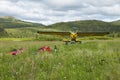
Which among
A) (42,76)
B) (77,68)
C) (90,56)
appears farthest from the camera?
(90,56)

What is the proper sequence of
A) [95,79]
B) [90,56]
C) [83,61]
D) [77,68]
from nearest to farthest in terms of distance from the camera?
[95,79]
[77,68]
[83,61]
[90,56]

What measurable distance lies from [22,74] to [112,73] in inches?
89.0

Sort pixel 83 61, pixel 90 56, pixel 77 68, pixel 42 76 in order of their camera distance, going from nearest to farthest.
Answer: pixel 42 76 → pixel 77 68 → pixel 83 61 → pixel 90 56

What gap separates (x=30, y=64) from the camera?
7.69 meters

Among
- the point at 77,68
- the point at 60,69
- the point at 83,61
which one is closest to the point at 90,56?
the point at 83,61

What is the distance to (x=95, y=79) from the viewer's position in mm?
6039

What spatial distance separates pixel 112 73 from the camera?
19.9 ft

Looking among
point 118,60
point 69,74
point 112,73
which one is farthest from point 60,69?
point 118,60

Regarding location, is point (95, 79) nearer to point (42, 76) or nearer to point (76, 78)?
point (76, 78)

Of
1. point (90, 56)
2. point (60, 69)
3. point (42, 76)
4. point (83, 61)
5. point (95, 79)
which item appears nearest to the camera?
point (95, 79)

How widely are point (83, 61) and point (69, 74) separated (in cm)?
216

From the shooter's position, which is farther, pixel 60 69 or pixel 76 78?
pixel 60 69

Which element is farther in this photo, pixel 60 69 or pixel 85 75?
pixel 60 69

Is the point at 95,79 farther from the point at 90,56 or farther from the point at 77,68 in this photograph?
the point at 90,56
